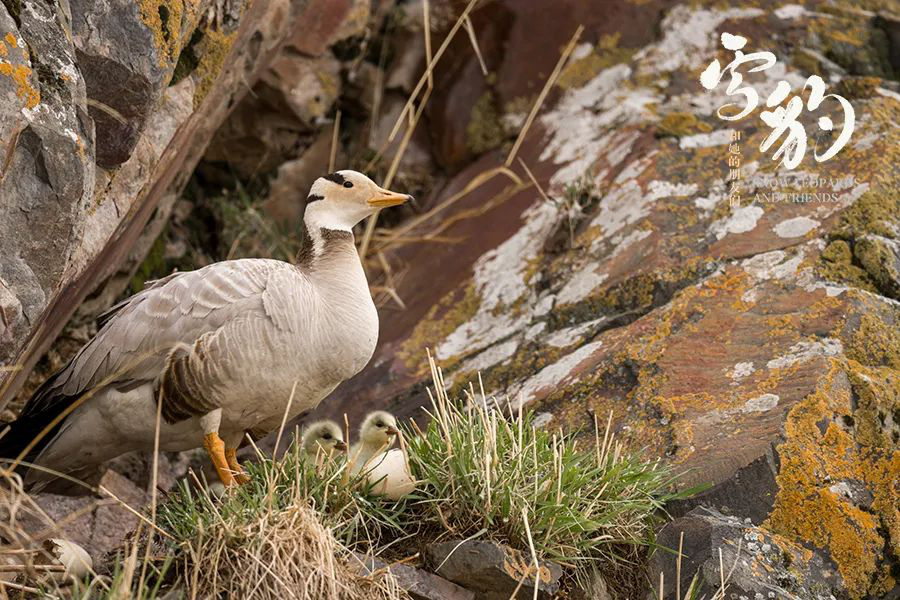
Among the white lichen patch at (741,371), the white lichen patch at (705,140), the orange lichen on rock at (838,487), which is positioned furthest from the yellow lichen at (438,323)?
the orange lichen on rock at (838,487)

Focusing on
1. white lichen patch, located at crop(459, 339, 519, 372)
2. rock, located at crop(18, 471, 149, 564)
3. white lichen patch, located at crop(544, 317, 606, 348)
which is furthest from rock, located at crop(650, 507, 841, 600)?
rock, located at crop(18, 471, 149, 564)

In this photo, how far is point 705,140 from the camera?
22.2 feet

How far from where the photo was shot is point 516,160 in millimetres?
7707

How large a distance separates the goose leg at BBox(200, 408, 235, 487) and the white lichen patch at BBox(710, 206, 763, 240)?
279 centimetres

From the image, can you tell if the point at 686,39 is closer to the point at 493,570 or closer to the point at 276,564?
the point at 493,570

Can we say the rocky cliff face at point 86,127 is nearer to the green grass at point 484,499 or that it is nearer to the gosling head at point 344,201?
the gosling head at point 344,201

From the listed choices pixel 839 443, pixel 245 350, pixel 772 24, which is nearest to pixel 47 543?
pixel 245 350

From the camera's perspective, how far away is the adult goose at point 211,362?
483 cm

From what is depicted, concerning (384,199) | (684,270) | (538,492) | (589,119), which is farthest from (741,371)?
(589,119)

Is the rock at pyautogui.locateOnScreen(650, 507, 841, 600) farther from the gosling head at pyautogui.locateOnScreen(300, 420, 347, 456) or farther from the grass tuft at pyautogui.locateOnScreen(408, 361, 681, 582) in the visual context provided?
the gosling head at pyautogui.locateOnScreen(300, 420, 347, 456)

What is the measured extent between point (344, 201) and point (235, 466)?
1.34 metres

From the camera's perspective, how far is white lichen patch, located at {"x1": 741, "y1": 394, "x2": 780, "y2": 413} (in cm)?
482

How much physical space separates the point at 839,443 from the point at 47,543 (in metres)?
3.14

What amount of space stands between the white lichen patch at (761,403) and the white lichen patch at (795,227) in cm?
129
